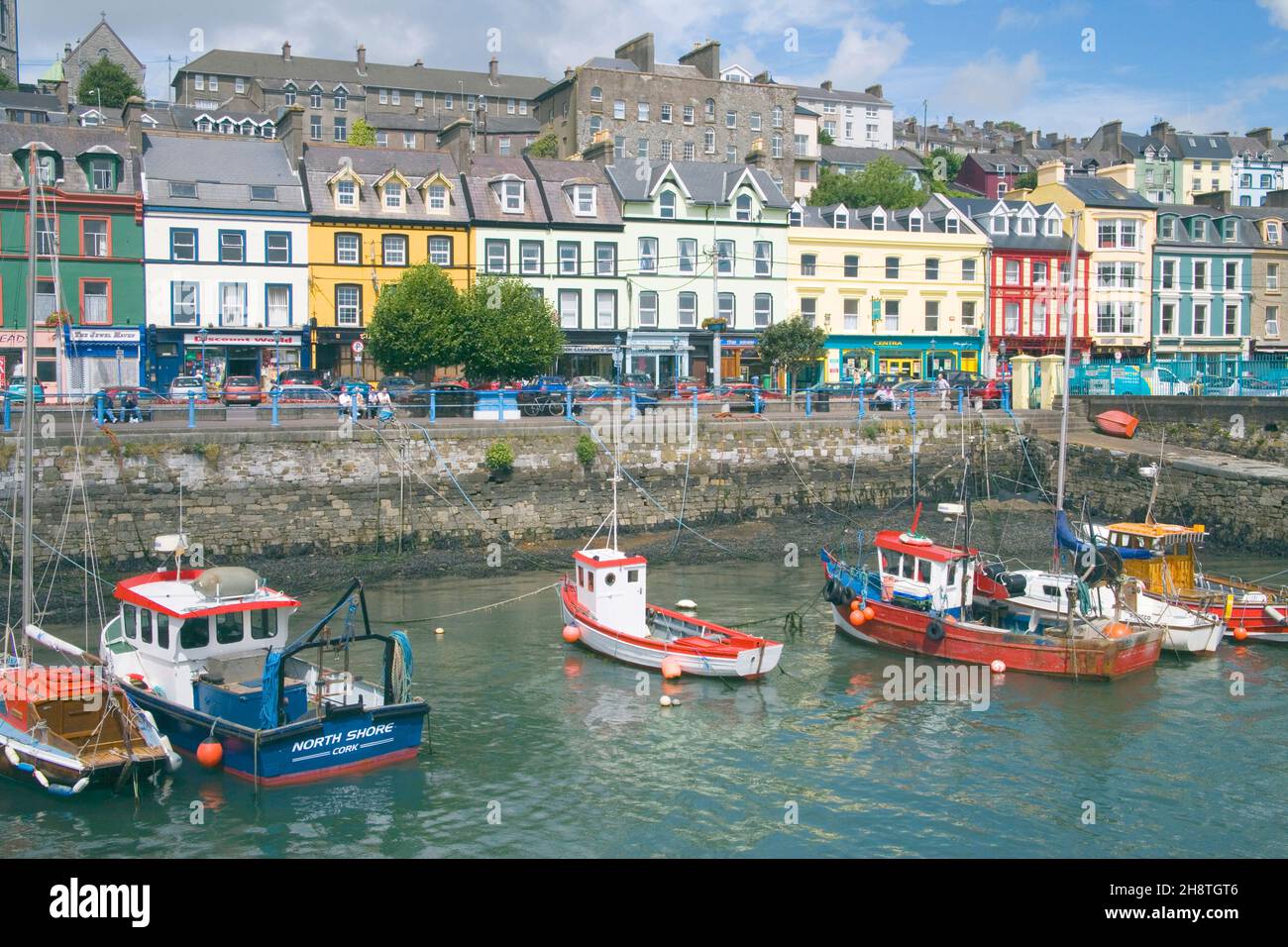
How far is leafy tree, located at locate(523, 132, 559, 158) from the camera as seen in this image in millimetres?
78812

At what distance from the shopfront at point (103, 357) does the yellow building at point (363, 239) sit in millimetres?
6653

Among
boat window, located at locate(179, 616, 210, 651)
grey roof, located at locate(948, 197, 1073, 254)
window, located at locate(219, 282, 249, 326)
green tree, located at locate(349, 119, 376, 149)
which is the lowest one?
boat window, located at locate(179, 616, 210, 651)

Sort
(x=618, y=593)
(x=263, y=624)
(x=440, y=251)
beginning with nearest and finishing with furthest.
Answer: (x=263, y=624) < (x=618, y=593) < (x=440, y=251)

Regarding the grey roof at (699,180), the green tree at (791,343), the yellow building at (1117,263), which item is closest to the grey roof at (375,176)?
the grey roof at (699,180)

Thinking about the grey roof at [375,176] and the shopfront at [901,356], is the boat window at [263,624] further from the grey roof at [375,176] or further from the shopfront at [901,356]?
the shopfront at [901,356]

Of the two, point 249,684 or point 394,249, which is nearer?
point 249,684

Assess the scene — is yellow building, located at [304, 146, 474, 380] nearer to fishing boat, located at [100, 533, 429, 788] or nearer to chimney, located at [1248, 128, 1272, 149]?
fishing boat, located at [100, 533, 429, 788]

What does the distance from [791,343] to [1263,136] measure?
246 feet

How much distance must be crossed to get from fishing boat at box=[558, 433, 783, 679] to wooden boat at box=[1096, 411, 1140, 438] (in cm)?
2332

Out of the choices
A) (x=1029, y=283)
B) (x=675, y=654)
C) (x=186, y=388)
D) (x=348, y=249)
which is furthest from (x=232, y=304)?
(x=1029, y=283)

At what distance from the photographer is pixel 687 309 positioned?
5509 cm

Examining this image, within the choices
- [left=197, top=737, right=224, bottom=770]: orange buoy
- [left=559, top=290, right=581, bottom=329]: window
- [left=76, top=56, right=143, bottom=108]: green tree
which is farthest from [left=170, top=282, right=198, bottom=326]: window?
[left=76, top=56, right=143, bottom=108]: green tree

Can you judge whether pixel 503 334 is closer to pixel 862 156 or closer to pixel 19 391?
pixel 19 391
